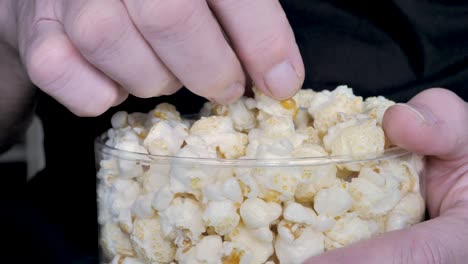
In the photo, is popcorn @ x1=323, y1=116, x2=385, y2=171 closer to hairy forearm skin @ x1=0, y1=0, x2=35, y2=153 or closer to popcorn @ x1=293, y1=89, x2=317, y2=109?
popcorn @ x1=293, y1=89, x2=317, y2=109

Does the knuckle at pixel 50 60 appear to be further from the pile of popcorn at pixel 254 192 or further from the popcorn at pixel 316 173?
the popcorn at pixel 316 173

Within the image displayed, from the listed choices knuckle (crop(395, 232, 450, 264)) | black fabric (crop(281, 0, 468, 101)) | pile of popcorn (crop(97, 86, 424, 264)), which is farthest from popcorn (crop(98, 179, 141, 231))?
black fabric (crop(281, 0, 468, 101))

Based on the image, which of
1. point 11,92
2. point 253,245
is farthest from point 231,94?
point 11,92

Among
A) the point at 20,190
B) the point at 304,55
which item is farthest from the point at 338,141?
the point at 20,190

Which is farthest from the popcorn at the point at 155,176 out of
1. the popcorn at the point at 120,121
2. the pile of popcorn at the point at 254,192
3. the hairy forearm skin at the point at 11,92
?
the hairy forearm skin at the point at 11,92

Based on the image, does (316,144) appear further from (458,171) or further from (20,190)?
(20,190)

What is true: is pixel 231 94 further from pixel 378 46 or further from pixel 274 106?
pixel 378 46
